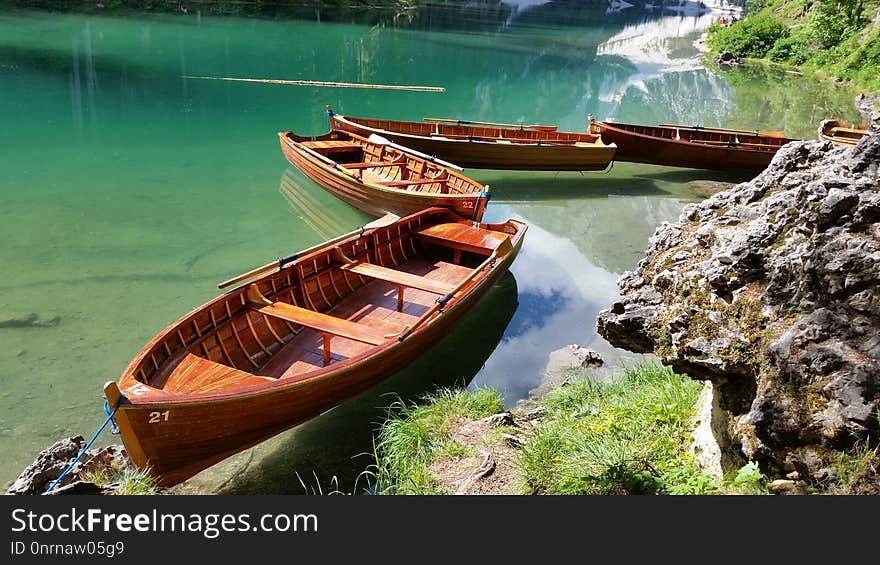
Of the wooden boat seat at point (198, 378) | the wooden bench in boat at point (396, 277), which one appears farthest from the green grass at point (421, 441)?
the wooden bench in boat at point (396, 277)

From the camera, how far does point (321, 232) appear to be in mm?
14547

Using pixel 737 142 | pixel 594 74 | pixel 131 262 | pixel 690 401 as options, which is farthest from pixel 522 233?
pixel 594 74

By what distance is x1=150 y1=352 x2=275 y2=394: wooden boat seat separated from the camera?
6883 mm

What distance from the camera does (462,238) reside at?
12.3 meters

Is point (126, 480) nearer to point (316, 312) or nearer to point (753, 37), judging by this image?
point (316, 312)

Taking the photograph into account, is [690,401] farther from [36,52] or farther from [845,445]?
[36,52]

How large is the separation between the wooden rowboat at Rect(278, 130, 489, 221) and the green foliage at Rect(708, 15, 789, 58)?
47.2 meters

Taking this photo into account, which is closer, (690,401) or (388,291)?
(690,401)

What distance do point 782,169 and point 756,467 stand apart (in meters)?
2.74

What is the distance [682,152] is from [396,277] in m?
14.0

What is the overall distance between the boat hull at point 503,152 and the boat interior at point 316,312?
6.08 meters

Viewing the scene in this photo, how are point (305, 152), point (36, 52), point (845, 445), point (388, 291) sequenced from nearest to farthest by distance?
point (845, 445) < point (388, 291) < point (305, 152) < point (36, 52)

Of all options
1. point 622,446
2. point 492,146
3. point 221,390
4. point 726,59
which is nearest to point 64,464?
point 221,390

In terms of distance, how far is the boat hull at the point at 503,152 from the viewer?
1819cm
